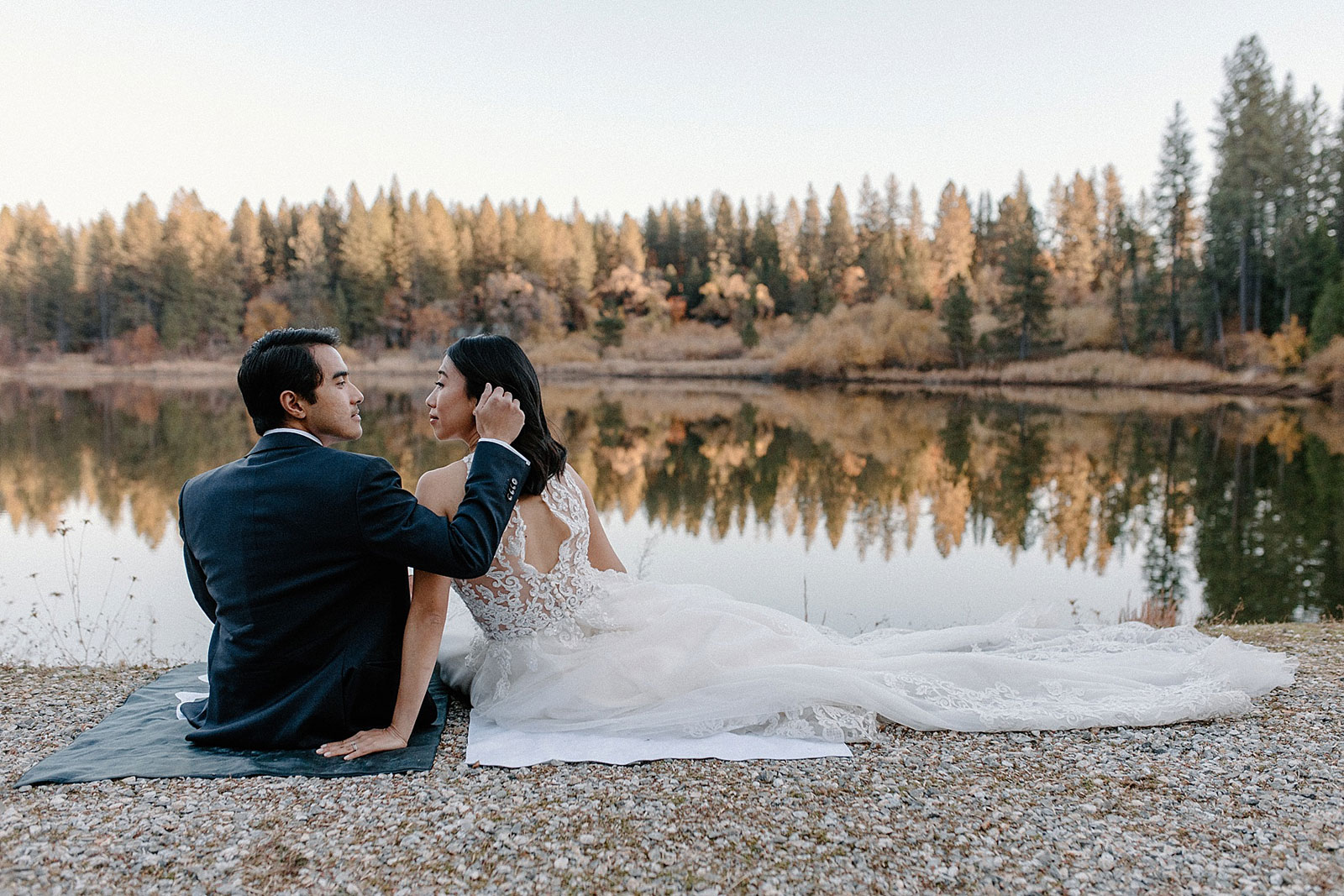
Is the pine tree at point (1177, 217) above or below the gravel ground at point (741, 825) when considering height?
above

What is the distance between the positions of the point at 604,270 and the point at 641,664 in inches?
2488

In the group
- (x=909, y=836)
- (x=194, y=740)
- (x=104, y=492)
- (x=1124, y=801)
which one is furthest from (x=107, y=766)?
(x=104, y=492)

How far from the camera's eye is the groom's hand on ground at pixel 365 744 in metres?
3.24

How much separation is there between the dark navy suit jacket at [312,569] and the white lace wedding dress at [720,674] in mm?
444

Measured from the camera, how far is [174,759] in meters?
3.22

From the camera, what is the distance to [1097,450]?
2008 centimetres

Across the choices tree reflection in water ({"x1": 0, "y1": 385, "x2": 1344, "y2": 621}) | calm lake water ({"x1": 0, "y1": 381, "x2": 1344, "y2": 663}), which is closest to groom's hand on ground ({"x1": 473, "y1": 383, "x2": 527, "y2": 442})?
calm lake water ({"x1": 0, "y1": 381, "x2": 1344, "y2": 663})

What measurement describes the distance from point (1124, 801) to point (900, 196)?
71.0 metres

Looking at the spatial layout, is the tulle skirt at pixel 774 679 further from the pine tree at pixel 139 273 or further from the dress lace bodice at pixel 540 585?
the pine tree at pixel 139 273

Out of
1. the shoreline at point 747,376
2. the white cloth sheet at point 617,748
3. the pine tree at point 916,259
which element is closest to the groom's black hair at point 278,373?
the white cloth sheet at point 617,748

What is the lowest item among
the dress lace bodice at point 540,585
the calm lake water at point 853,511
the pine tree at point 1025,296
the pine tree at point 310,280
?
the calm lake water at point 853,511

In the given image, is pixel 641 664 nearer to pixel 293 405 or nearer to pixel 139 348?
pixel 293 405

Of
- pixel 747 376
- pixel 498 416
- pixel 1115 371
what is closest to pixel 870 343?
pixel 747 376

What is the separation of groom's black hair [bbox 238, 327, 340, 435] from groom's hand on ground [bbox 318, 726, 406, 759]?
1143mm
